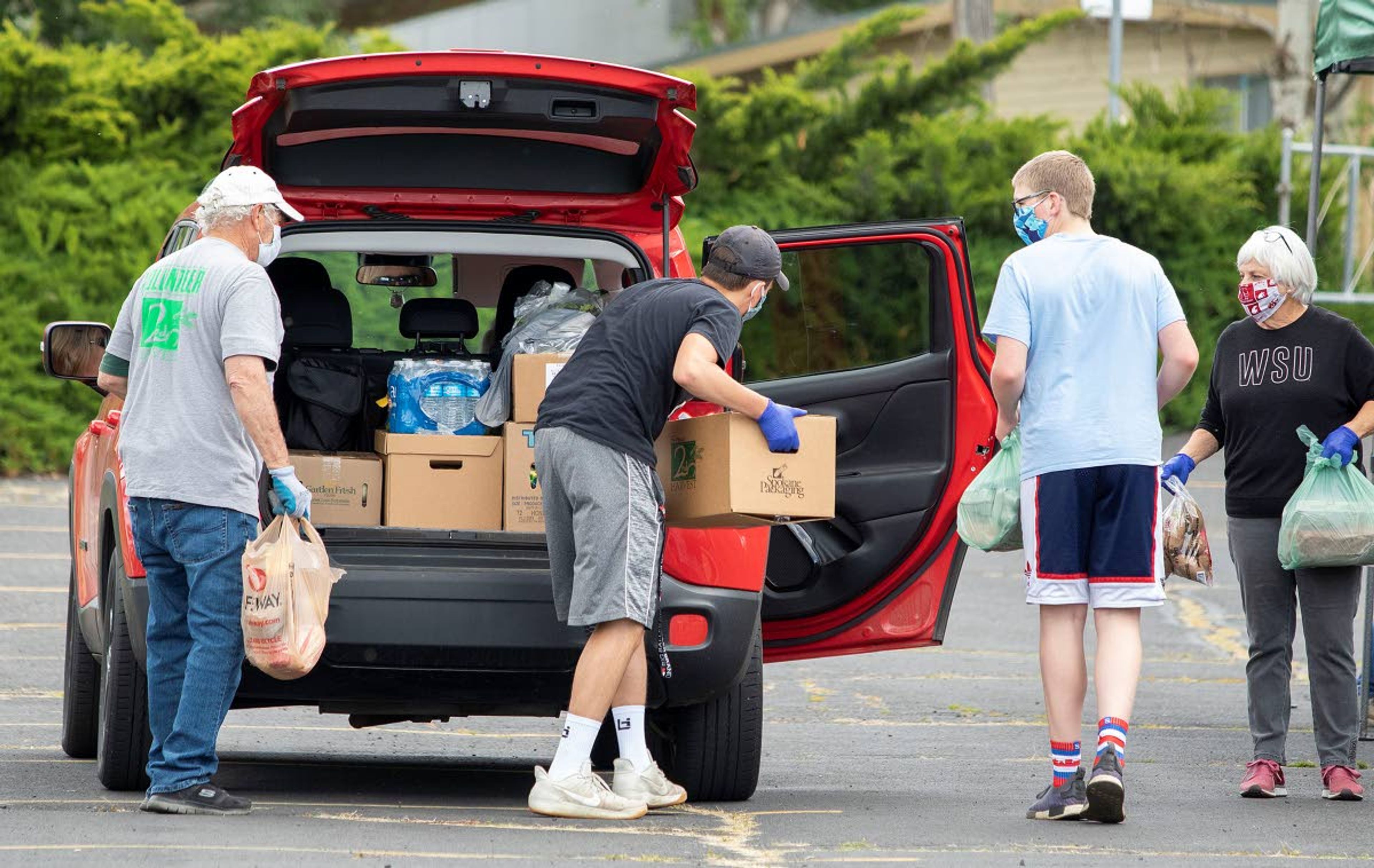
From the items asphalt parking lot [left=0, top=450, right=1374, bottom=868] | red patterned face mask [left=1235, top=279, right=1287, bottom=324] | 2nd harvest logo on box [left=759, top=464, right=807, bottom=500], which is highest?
red patterned face mask [left=1235, top=279, right=1287, bottom=324]

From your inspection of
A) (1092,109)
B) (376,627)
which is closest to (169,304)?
(376,627)

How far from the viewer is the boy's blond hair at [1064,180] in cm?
612

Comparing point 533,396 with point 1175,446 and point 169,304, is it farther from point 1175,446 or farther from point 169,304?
point 1175,446

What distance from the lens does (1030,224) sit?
621 cm

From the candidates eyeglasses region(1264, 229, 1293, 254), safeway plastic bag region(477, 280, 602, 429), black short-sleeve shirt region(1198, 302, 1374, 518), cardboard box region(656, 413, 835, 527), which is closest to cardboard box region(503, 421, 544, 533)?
safeway plastic bag region(477, 280, 602, 429)

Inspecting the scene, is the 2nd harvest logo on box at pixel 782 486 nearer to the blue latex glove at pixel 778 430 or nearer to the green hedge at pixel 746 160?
the blue latex glove at pixel 778 430

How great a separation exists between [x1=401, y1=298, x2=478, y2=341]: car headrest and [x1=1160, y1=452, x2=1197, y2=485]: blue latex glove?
7.43 feet

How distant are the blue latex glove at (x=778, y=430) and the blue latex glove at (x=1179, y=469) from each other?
4.68 feet

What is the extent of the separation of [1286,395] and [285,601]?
3298mm

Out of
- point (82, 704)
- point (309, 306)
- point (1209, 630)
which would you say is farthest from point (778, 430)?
point (1209, 630)

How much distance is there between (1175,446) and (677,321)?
1405cm

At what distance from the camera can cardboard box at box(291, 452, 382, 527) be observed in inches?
250

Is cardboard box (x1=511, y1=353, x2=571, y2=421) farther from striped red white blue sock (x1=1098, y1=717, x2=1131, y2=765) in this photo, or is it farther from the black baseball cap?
striped red white blue sock (x1=1098, y1=717, x2=1131, y2=765)

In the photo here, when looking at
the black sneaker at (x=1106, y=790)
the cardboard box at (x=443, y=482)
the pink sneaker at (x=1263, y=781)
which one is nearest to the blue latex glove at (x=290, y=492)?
the cardboard box at (x=443, y=482)
